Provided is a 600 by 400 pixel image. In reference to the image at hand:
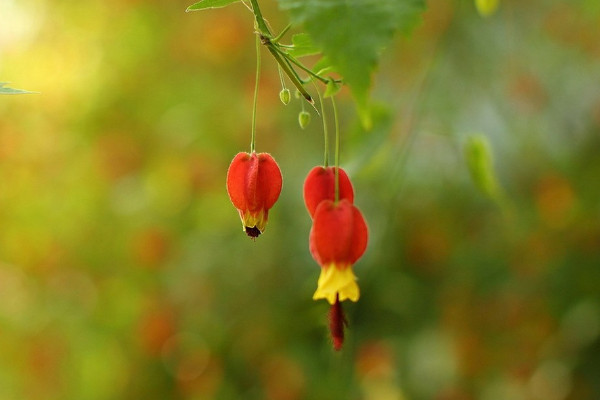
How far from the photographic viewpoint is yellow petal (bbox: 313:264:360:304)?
566 mm

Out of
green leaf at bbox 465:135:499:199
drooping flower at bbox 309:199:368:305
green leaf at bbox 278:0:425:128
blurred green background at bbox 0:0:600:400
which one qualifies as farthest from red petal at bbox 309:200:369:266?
blurred green background at bbox 0:0:600:400

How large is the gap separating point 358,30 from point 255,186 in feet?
0.78

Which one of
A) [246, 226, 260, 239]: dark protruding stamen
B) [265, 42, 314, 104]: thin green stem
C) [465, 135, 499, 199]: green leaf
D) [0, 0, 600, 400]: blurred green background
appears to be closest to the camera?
[265, 42, 314, 104]: thin green stem

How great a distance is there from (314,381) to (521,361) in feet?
1.86

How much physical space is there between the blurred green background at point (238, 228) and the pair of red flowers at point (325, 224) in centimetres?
122

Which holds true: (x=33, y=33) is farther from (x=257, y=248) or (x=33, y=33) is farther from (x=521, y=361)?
(x=521, y=361)

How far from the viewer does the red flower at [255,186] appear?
586 mm

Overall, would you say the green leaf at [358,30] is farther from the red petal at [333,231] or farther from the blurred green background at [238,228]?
the blurred green background at [238,228]

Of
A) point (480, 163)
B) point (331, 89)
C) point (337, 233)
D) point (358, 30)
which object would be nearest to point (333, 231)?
point (337, 233)

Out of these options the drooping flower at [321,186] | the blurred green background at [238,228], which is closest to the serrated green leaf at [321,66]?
the drooping flower at [321,186]

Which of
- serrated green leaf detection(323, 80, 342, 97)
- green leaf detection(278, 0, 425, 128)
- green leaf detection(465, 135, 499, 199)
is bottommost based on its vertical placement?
green leaf detection(278, 0, 425, 128)

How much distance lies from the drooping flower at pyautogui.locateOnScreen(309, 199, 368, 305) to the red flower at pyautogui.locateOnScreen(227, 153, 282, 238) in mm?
40

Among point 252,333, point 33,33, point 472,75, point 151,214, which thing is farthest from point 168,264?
point 472,75

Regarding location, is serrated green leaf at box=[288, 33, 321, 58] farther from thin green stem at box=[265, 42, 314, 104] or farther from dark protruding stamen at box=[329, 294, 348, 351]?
dark protruding stamen at box=[329, 294, 348, 351]
